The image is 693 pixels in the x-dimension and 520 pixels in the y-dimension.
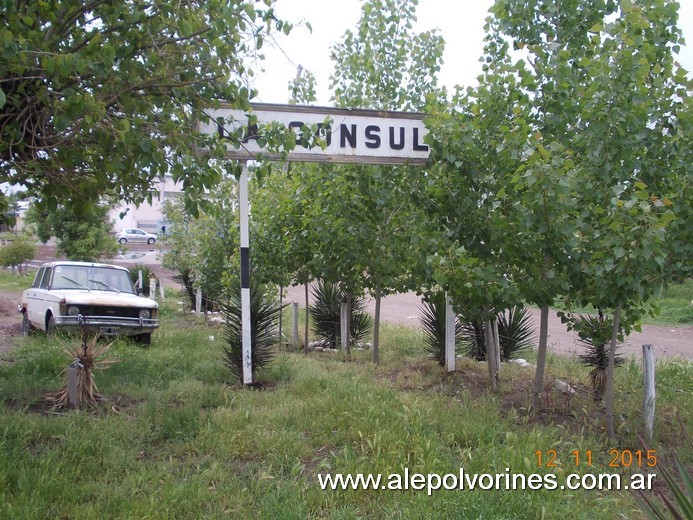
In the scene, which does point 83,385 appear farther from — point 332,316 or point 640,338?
point 640,338

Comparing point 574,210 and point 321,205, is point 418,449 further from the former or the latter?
point 321,205

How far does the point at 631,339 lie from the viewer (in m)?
14.9

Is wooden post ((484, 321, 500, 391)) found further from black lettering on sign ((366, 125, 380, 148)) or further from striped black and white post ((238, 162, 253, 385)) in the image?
striped black and white post ((238, 162, 253, 385))

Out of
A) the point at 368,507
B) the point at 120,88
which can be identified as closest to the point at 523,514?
the point at 368,507

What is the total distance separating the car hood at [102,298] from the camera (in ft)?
34.9

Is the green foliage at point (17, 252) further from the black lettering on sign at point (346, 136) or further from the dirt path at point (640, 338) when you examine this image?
the black lettering on sign at point (346, 136)

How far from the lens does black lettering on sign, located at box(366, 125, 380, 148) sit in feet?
24.5

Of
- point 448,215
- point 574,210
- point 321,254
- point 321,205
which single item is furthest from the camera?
point 321,254

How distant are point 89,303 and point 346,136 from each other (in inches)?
229

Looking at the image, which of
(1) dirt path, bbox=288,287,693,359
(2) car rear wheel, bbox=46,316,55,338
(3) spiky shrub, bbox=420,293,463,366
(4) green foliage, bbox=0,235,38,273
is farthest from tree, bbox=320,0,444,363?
(4) green foliage, bbox=0,235,38,273

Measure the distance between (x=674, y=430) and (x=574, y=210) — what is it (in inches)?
100.0

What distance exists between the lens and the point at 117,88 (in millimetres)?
4922

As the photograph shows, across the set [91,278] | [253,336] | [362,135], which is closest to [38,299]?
[91,278]

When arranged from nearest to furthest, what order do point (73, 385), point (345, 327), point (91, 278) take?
point (73, 385)
point (345, 327)
point (91, 278)
